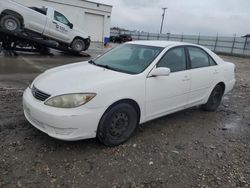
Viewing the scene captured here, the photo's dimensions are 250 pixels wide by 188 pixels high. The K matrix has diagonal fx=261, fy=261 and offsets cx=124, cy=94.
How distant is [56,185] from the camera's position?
2795 mm

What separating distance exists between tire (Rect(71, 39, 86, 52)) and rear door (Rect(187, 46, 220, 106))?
9342 millimetres

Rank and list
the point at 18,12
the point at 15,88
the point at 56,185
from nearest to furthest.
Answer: the point at 56,185, the point at 15,88, the point at 18,12

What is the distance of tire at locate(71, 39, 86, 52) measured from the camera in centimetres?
1343

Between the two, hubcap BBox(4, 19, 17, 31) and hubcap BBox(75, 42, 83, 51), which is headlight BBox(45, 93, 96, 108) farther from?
hubcap BBox(75, 42, 83, 51)

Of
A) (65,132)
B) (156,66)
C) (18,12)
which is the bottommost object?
(65,132)

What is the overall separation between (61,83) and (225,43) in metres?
28.6

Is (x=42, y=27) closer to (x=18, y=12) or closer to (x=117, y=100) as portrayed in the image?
(x=18, y=12)

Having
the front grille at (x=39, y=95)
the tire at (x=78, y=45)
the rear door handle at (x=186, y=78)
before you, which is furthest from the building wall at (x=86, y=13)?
the front grille at (x=39, y=95)

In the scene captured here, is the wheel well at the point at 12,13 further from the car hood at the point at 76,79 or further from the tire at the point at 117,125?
the tire at the point at 117,125

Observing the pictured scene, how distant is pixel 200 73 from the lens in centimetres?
491

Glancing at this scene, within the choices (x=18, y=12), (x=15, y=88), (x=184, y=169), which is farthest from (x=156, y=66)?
(x=18, y=12)

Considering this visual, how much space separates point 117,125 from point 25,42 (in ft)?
32.1

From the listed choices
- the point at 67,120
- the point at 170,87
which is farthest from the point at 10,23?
the point at 67,120

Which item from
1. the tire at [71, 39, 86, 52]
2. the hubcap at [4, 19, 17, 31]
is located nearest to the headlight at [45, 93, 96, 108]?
the hubcap at [4, 19, 17, 31]
